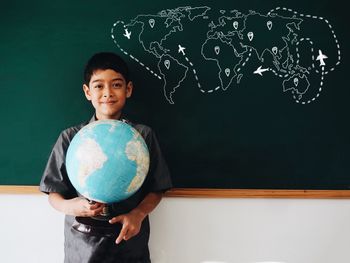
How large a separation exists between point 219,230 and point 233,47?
109 cm

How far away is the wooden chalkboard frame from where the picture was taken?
2.05 meters

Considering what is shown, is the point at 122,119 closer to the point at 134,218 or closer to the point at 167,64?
the point at 167,64

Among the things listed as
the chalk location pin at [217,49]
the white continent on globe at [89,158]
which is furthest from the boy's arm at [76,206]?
the chalk location pin at [217,49]

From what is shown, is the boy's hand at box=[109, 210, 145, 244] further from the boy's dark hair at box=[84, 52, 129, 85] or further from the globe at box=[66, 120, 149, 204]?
the boy's dark hair at box=[84, 52, 129, 85]

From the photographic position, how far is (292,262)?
2105mm

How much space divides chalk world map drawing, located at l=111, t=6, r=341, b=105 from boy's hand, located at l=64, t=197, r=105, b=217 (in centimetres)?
81

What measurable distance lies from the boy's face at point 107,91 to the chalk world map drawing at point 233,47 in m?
0.32

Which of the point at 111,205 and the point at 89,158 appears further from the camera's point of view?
the point at 111,205

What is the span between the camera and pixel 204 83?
2.05m

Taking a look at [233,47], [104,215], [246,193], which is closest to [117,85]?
[104,215]

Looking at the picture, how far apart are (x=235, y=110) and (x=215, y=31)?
48 cm

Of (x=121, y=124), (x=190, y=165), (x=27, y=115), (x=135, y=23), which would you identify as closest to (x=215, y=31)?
(x=135, y=23)

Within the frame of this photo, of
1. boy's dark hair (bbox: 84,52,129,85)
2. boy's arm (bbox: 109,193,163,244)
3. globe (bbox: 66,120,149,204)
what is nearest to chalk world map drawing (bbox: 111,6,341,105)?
boy's dark hair (bbox: 84,52,129,85)

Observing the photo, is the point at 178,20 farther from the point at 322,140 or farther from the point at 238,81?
the point at 322,140
